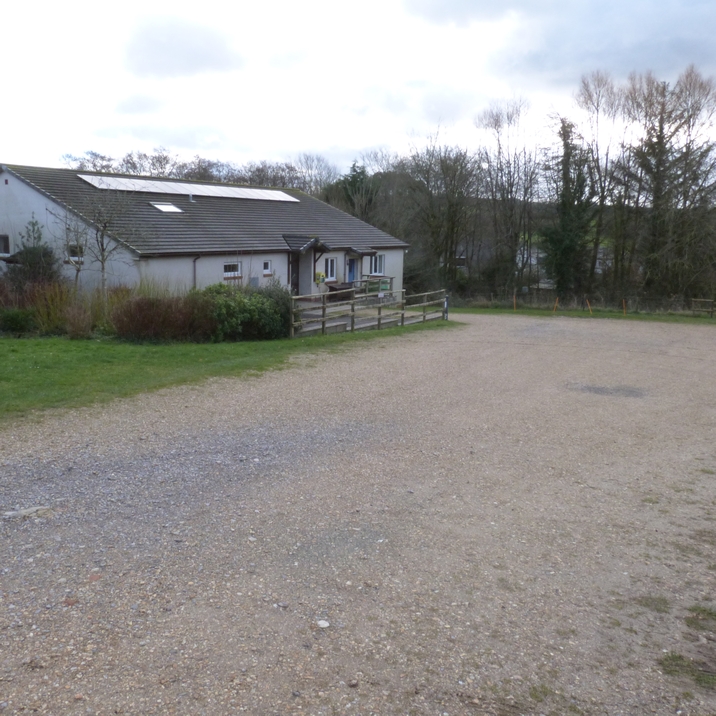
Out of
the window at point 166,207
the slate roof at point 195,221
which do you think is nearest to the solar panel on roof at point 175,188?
the slate roof at point 195,221

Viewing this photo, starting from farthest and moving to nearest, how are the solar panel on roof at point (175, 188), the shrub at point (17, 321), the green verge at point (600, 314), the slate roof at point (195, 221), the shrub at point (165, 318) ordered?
the green verge at point (600, 314)
the solar panel on roof at point (175, 188)
the slate roof at point (195, 221)
the shrub at point (17, 321)
the shrub at point (165, 318)

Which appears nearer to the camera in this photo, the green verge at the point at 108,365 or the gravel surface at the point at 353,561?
the gravel surface at the point at 353,561

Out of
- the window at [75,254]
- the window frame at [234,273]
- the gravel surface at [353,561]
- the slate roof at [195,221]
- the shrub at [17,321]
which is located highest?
the slate roof at [195,221]

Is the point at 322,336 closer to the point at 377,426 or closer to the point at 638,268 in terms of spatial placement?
the point at 377,426

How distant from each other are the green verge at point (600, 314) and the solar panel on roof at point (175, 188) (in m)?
11.2

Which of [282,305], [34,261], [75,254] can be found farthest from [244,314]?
[34,261]

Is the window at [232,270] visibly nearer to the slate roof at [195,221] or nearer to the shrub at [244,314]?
the slate roof at [195,221]

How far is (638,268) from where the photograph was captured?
40.8 m

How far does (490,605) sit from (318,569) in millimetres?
1287

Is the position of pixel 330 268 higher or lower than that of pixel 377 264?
lower

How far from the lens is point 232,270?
86.9 feet

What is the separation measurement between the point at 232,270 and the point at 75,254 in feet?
18.3

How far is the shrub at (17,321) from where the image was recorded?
17.1m

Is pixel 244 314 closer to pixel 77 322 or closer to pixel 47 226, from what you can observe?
pixel 77 322
